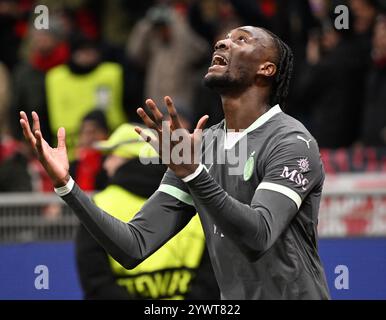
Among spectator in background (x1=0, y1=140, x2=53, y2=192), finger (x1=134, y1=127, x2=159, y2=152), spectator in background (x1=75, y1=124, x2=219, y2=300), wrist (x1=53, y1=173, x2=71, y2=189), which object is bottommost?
spectator in background (x1=0, y1=140, x2=53, y2=192)

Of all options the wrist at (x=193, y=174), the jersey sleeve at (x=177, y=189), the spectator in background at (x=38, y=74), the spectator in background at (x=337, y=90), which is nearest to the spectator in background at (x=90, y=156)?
the spectator in background at (x=38, y=74)

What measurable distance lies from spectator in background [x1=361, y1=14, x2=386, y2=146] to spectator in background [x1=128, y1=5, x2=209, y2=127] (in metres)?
1.90

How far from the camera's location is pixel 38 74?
1180cm

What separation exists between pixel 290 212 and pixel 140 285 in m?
2.12

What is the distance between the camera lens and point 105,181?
8867mm

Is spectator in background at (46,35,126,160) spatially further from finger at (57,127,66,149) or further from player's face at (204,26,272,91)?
finger at (57,127,66,149)

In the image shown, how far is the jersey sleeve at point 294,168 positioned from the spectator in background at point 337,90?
5313 mm

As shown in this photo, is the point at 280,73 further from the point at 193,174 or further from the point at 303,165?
the point at 193,174

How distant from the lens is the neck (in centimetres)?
516

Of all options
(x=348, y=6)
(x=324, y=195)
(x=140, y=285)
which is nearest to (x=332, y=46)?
(x=348, y=6)

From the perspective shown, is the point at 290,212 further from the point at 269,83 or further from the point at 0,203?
the point at 0,203

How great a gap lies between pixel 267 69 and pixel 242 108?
21 cm

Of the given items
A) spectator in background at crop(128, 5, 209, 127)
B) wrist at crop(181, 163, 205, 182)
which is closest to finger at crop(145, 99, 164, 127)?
wrist at crop(181, 163, 205, 182)

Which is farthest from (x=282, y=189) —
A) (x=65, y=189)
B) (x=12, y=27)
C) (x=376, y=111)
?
(x=12, y=27)
